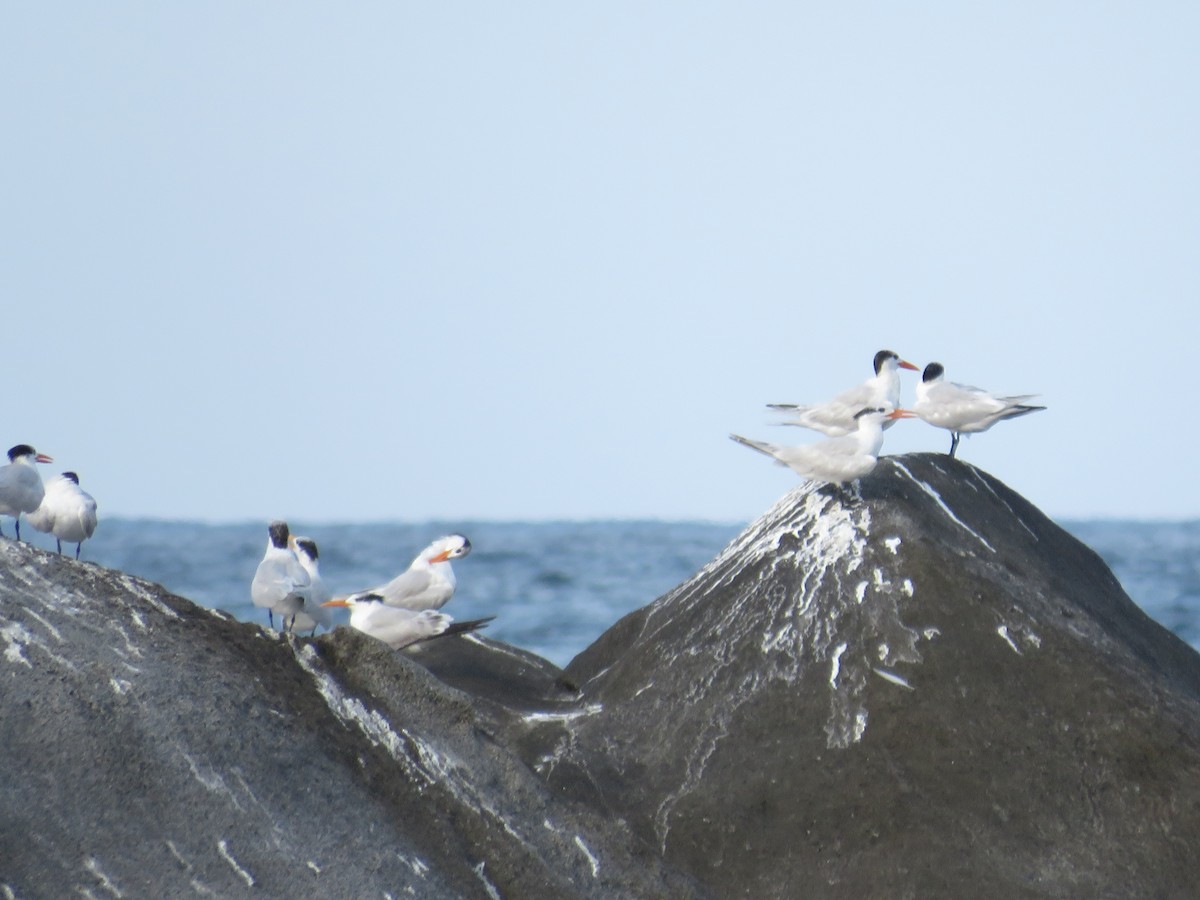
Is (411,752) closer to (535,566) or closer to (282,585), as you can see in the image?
(282,585)

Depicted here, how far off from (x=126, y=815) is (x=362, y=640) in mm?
1155

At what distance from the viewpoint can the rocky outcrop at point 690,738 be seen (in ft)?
15.7

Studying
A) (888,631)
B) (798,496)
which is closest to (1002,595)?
(888,631)

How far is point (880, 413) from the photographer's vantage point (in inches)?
324

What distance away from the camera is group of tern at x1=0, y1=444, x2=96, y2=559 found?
852 cm

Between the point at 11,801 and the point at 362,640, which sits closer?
the point at 11,801

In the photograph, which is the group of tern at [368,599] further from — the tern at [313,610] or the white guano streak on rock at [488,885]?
the white guano streak on rock at [488,885]

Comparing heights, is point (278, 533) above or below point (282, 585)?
above

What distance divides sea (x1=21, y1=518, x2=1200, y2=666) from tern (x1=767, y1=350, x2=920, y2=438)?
286 inches

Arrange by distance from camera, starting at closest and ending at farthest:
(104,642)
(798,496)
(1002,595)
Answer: (104,642) → (1002,595) → (798,496)

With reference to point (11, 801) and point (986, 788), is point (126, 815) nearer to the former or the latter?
point (11, 801)

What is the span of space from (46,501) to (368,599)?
1865 mm

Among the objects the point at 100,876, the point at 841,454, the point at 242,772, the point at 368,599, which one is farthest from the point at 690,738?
the point at 368,599

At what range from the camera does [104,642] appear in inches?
199
